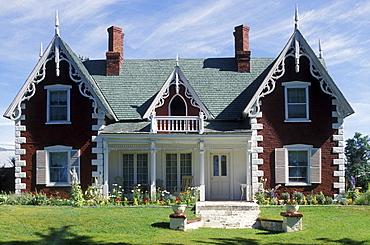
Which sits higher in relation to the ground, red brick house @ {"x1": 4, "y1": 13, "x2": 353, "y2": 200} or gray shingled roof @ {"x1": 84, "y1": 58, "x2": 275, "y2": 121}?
gray shingled roof @ {"x1": 84, "y1": 58, "x2": 275, "y2": 121}

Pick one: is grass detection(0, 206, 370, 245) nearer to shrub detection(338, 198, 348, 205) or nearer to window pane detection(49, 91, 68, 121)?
shrub detection(338, 198, 348, 205)

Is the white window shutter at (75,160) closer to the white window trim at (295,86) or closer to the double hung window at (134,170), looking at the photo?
the double hung window at (134,170)

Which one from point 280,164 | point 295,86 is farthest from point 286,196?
point 295,86

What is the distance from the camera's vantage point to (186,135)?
19.8m

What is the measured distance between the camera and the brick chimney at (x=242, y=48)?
24297mm

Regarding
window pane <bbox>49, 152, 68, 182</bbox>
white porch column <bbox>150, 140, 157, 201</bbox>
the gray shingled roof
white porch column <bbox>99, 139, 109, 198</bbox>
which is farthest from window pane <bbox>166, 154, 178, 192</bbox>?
window pane <bbox>49, 152, 68, 182</bbox>

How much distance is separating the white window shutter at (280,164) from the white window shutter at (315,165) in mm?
1194

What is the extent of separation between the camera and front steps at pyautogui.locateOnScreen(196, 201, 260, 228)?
618 inches

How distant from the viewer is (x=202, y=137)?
1989 centimetres

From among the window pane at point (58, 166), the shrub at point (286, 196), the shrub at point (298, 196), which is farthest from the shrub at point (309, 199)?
the window pane at point (58, 166)

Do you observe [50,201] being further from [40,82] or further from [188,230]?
[188,230]

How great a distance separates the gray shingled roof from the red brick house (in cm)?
78

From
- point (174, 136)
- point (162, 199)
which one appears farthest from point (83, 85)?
point (162, 199)

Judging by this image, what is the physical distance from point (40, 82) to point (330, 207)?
1377cm
